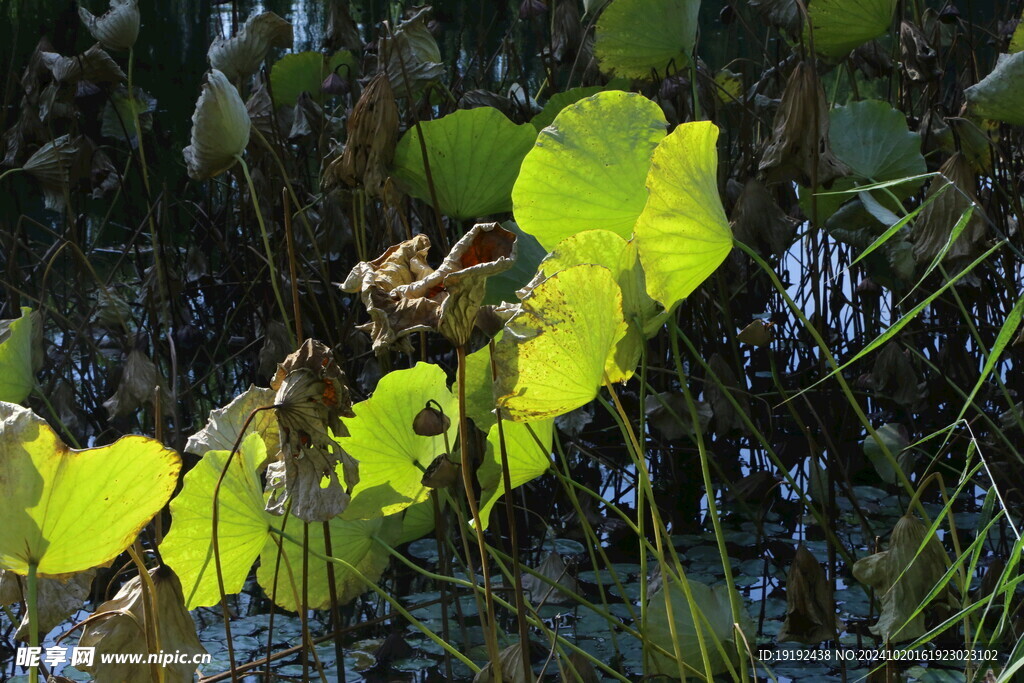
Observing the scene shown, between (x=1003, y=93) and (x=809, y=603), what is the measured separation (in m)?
0.68

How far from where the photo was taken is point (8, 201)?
343 cm

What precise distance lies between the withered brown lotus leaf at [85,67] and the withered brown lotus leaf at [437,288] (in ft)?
5.95

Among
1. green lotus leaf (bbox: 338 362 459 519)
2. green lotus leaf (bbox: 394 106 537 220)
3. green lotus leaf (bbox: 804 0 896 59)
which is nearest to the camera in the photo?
green lotus leaf (bbox: 338 362 459 519)

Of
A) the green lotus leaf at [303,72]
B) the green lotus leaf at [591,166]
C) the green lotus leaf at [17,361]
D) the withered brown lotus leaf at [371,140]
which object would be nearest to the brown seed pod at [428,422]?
the green lotus leaf at [591,166]

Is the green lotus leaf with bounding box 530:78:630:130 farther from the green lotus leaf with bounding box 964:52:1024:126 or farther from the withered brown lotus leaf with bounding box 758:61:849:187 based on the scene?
the green lotus leaf with bounding box 964:52:1024:126

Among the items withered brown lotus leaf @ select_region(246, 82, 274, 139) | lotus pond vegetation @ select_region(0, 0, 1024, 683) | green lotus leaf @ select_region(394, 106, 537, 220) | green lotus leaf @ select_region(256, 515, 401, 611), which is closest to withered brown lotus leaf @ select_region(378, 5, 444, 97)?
lotus pond vegetation @ select_region(0, 0, 1024, 683)

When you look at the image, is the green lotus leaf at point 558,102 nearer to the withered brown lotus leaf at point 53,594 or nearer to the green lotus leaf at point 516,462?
the green lotus leaf at point 516,462

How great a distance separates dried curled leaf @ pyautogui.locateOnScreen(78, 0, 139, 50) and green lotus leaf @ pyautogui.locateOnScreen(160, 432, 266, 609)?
1.35 m

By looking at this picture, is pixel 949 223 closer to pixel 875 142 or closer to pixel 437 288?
pixel 875 142

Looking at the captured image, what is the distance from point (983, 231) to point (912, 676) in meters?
0.56

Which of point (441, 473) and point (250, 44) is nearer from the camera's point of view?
point (441, 473)

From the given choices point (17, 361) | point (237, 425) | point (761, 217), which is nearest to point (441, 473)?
point (237, 425)

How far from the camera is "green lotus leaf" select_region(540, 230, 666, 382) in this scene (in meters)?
0.84

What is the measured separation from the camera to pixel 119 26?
1972mm
